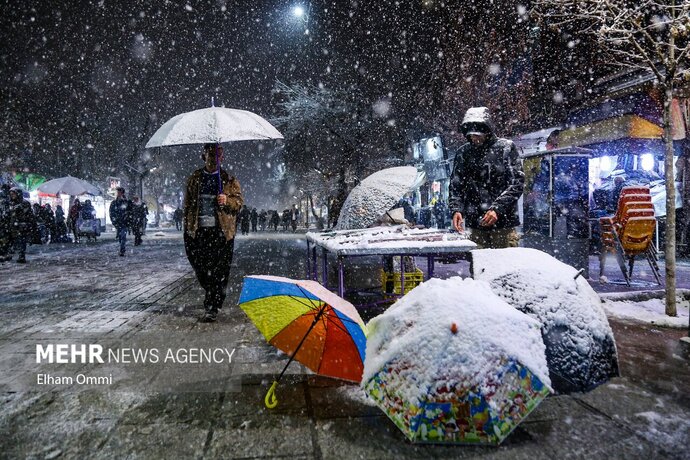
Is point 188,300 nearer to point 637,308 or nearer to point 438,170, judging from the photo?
point 637,308

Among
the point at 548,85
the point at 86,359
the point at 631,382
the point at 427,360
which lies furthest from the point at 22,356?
the point at 548,85

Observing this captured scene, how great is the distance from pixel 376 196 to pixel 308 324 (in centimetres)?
310

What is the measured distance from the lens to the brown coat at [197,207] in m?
5.76

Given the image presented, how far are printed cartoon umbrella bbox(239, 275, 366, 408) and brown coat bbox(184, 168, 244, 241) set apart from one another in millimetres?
2725

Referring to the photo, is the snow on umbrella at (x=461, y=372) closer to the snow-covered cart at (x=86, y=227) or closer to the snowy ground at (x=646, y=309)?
the snowy ground at (x=646, y=309)

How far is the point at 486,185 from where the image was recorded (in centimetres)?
526

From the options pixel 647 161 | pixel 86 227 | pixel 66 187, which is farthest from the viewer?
pixel 66 187

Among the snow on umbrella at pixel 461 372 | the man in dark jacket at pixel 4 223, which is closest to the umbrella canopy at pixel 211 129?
the snow on umbrella at pixel 461 372

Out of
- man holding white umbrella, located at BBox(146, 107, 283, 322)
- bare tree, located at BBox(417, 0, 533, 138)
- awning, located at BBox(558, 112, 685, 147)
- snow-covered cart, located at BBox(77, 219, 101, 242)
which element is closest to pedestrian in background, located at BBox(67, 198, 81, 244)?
snow-covered cart, located at BBox(77, 219, 101, 242)

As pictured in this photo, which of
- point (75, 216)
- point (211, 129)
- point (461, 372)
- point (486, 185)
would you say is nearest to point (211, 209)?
point (211, 129)

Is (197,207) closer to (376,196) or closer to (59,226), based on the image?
(376,196)

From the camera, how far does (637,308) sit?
6105 mm

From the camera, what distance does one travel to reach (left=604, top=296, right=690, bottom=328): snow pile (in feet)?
17.5

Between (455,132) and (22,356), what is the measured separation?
18.9 m
